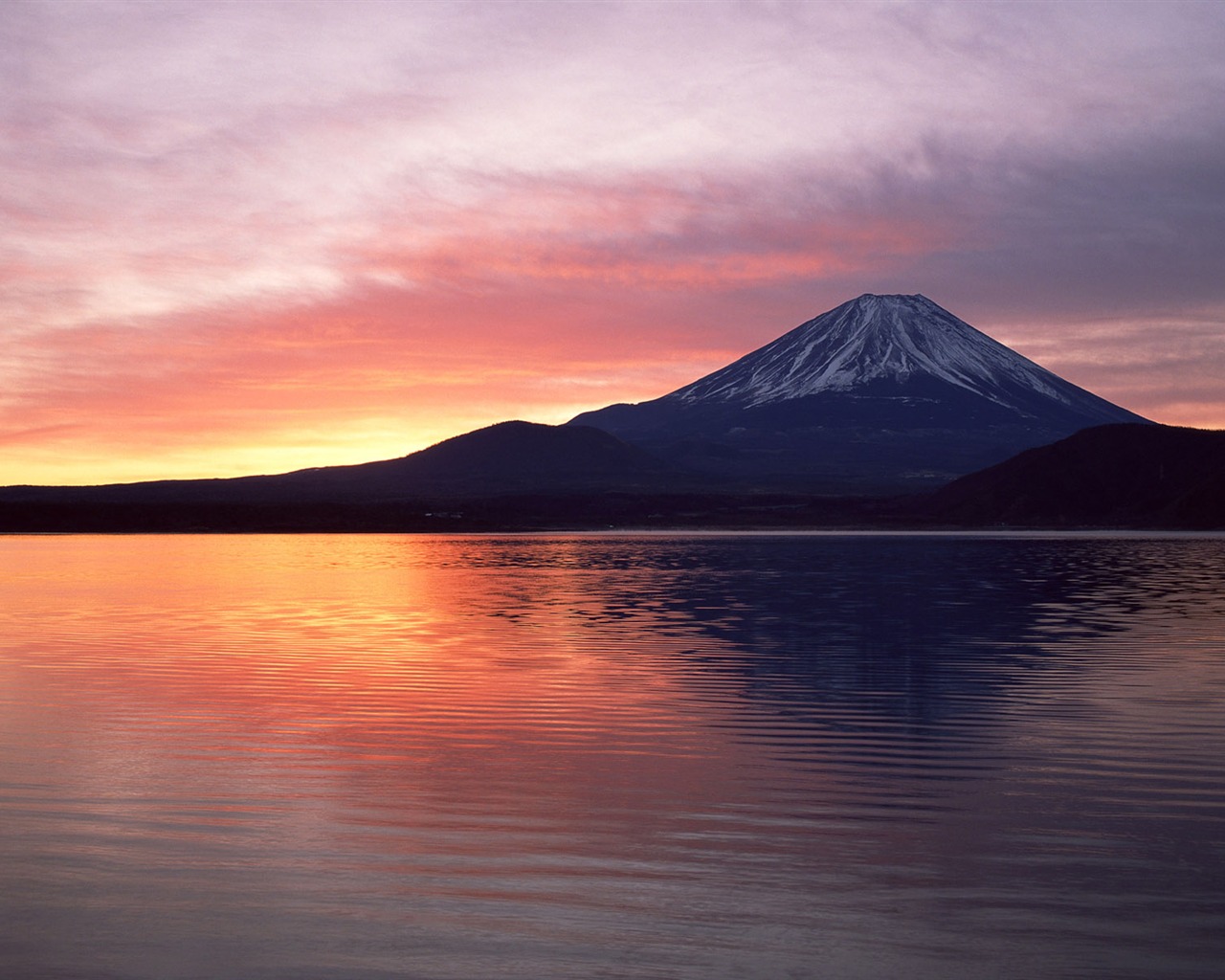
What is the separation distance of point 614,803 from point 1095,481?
183 meters

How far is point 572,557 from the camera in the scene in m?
77.7

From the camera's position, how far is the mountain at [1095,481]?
172875mm

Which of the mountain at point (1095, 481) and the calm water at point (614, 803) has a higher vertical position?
the mountain at point (1095, 481)

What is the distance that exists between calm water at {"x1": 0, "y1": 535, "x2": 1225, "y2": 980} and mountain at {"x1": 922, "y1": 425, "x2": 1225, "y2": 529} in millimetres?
150722

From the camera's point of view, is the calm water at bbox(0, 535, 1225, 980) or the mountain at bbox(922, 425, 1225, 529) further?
the mountain at bbox(922, 425, 1225, 529)

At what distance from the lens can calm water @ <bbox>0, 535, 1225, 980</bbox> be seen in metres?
8.43

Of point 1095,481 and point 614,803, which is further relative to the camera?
point 1095,481

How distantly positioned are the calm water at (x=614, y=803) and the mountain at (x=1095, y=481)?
150722 millimetres

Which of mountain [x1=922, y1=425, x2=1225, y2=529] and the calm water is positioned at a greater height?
mountain [x1=922, y1=425, x2=1225, y2=529]

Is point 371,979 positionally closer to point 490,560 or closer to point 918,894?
point 918,894

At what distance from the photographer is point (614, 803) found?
12.6m

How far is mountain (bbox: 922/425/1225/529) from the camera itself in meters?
173

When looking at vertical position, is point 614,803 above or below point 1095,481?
below

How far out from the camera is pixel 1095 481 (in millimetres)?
182750
